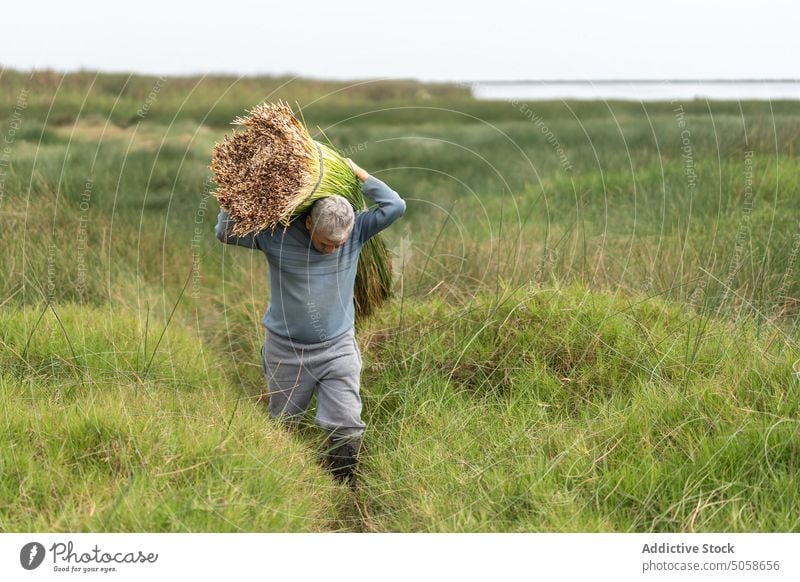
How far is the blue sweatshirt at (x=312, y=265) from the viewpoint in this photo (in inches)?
172

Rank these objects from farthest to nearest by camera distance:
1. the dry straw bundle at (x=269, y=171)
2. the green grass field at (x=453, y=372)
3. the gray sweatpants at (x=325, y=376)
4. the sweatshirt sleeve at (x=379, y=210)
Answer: the gray sweatpants at (x=325, y=376), the sweatshirt sleeve at (x=379, y=210), the dry straw bundle at (x=269, y=171), the green grass field at (x=453, y=372)

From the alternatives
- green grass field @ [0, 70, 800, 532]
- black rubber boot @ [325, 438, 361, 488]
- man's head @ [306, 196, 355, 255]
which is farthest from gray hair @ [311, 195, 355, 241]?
black rubber boot @ [325, 438, 361, 488]

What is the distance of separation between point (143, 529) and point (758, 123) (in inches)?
290

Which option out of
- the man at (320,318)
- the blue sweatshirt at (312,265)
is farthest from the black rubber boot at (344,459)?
the blue sweatshirt at (312,265)

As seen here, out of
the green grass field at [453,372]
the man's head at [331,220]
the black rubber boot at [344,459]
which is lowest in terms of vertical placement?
the black rubber boot at [344,459]

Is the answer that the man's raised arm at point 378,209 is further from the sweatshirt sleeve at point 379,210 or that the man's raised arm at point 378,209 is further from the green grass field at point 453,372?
the green grass field at point 453,372

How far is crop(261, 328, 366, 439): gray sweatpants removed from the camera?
449 centimetres

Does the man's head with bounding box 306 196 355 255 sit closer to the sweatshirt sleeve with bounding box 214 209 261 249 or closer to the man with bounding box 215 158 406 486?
the man with bounding box 215 158 406 486

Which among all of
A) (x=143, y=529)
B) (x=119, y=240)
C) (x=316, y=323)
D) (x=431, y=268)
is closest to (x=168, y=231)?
(x=119, y=240)

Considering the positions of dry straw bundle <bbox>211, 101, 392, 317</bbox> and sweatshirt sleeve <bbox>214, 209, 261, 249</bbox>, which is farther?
sweatshirt sleeve <bbox>214, 209, 261, 249</bbox>

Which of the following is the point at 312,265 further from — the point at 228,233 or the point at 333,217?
the point at 228,233

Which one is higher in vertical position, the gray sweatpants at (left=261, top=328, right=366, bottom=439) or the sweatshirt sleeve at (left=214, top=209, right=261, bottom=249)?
the sweatshirt sleeve at (left=214, top=209, right=261, bottom=249)

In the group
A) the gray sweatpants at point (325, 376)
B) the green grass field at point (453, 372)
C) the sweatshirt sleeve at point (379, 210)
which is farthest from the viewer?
the gray sweatpants at point (325, 376)

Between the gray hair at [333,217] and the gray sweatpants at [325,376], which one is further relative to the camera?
the gray sweatpants at [325,376]
